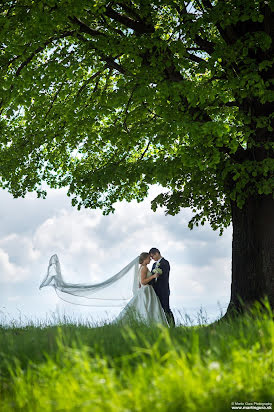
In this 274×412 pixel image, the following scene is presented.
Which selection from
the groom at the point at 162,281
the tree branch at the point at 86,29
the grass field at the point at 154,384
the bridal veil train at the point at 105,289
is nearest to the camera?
the grass field at the point at 154,384

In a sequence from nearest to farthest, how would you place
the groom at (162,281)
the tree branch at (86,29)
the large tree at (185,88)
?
1. the large tree at (185,88)
2. the tree branch at (86,29)
3. the groom at (162,281)

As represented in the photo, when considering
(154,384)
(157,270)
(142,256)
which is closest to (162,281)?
(157,270)

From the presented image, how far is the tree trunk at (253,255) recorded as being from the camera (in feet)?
41.5

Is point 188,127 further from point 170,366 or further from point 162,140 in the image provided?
point 170,366

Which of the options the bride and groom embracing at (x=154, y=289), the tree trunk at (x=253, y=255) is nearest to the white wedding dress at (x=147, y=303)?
the bride and groom embracing at (x=154, y=289)

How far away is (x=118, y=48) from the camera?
1207 centimetres

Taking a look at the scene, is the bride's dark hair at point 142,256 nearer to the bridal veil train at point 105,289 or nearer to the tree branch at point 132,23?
the bridal veil train at point 105,289

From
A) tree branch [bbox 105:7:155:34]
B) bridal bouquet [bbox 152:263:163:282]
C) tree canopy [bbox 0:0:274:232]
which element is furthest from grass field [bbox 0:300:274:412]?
tree branch [bbox 105:7:155:34]

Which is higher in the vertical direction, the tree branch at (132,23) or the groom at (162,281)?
the tree branch at (132,23)

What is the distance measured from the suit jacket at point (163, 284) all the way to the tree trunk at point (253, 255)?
1924 mm

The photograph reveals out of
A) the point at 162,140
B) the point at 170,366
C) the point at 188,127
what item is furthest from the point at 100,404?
the point at 162,140

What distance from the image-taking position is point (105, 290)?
1440 cm

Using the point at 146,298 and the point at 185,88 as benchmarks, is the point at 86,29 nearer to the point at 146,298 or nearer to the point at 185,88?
the point at 185,88

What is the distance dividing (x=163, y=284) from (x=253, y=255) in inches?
109
